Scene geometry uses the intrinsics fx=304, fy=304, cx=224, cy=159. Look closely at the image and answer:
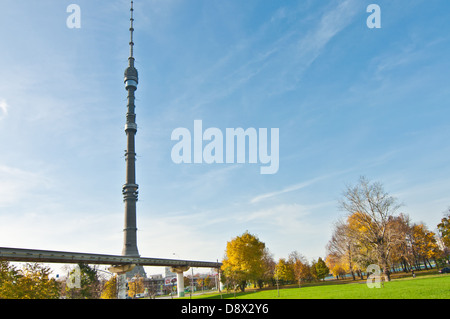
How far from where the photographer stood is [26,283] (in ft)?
115

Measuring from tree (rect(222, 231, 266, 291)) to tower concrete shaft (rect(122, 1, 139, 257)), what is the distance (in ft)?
96.8

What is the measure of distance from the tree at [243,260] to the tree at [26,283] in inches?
1412

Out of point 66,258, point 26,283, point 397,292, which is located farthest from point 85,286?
point 397,292

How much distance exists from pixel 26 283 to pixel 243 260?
138 ft

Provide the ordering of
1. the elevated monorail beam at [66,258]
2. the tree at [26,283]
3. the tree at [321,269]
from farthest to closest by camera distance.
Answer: the tree at [321,269] → the elevated monorail beam at [66,258] → the tree at [26,283]

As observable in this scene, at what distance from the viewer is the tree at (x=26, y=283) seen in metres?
33.0

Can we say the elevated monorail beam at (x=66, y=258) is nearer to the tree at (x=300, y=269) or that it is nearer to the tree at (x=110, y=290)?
the tree at (x=110, y=290)

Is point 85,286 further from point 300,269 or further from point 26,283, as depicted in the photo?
point 300,269

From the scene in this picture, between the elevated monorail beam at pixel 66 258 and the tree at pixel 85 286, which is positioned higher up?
the elevated monorail beam at pixel 66 258

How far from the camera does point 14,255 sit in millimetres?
43875

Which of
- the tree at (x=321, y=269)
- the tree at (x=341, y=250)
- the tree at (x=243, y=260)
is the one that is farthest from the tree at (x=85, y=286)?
the tree at (x=321, y=269)

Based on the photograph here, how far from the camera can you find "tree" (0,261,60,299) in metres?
33.0
